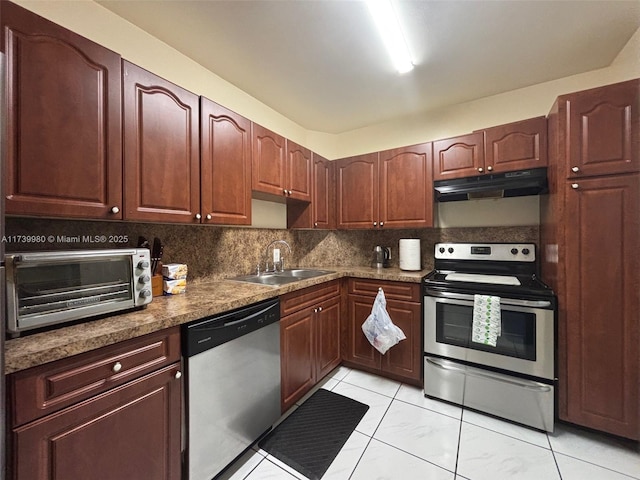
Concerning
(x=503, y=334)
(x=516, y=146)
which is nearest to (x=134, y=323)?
(x=503, y=334)

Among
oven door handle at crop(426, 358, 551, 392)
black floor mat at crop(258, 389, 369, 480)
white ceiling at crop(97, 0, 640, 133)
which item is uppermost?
white ceiling at crop(97, 0, 640, 133)

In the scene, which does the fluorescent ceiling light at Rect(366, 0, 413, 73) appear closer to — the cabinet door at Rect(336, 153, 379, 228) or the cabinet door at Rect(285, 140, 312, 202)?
the cabinet door at Rect(336, 153, 379, 228)

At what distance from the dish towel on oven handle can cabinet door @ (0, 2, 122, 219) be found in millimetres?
2150

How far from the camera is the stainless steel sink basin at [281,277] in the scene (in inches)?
84.4

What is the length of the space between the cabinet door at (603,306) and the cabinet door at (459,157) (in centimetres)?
70

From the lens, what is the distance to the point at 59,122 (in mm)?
1014

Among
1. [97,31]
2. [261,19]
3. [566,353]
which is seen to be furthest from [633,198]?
[97,31]

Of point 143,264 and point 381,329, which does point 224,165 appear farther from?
point 381,329

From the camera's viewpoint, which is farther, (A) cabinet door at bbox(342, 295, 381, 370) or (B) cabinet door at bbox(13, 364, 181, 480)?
(A) cabinet door at bbox(342, 295, 381, 370)

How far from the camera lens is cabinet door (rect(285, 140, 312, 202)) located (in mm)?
2205

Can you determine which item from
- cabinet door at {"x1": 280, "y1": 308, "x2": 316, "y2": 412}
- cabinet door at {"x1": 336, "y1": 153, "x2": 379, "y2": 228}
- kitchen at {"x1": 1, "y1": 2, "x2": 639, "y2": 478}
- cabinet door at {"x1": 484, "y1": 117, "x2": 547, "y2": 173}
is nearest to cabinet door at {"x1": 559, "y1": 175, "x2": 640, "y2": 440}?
cabinet door at {"x1": 484, "y1": 117, "x2": 547, "y2": 173}

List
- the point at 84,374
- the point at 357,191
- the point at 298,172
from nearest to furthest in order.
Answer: the point at 84,374 → the point at 298,172 → the point at 357,191

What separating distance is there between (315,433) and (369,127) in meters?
2.87

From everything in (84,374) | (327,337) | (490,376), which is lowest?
(490,376)
